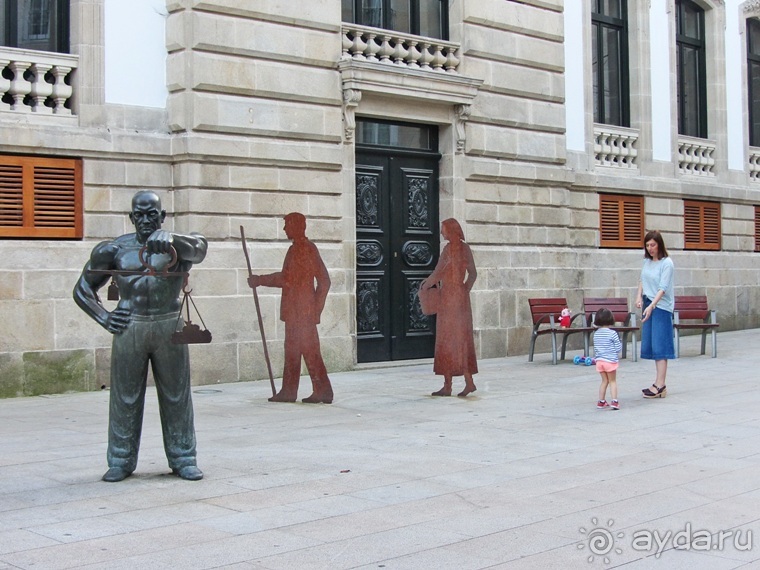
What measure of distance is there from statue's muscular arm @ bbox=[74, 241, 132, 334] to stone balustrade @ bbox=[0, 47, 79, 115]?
20.7ft

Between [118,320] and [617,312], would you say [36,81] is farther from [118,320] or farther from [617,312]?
[617,312]

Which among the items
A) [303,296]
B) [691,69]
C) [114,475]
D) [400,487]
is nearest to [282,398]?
[303,296]

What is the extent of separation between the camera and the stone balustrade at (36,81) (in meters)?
13.5

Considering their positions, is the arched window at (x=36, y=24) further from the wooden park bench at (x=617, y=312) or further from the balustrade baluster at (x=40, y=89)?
the wooden park bench at (x=617, y=312)

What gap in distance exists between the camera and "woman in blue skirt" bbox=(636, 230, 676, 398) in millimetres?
12547

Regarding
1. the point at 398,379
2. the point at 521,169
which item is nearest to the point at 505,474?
the point at 398,379

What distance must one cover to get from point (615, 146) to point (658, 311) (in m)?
9.00

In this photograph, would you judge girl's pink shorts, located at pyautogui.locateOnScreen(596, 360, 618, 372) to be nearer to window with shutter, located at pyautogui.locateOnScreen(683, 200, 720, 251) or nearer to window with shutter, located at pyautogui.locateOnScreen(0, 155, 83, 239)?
window with shutter, located at pyautogui.locateOnScreen(0, 155, 83, 239)

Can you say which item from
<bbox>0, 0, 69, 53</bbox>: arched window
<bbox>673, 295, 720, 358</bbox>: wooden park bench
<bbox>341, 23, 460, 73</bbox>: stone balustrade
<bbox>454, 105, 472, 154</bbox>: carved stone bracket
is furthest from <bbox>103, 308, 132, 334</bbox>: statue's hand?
<bbox>673, 295, 720, 358</bbox>: wooden park bench

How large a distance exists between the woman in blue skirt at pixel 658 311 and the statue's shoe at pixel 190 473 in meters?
6.18

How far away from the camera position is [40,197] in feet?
44.5

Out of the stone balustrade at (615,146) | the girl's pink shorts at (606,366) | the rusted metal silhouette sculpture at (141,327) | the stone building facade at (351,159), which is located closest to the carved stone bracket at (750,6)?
the stone building facade at (351,159)

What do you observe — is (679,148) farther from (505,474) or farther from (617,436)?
(505,474)

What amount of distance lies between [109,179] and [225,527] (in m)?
8.30
